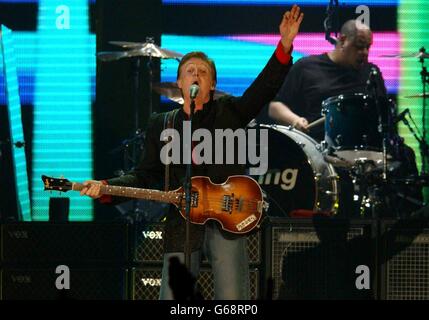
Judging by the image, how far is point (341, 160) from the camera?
352 inches

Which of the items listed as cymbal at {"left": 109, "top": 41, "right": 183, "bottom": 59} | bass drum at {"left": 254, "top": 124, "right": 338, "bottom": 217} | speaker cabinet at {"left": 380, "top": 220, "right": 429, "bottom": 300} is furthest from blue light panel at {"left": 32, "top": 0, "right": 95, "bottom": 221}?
speaker cabinet at {"left": 380, "top": 220, "right": 429, "bottom": 300}

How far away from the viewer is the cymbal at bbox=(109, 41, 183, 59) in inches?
360

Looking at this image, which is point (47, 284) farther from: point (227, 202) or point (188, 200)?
point (188, 200)

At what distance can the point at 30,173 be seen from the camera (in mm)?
10086

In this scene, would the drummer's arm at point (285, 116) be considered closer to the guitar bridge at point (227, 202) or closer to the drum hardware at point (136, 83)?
the drum hardware at point (136, 83)

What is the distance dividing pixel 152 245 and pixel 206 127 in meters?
2.02

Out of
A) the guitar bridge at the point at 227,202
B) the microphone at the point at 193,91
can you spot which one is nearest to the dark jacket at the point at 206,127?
the guitar bridge at the point at 227,202

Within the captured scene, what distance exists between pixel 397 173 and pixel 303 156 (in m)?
1.11

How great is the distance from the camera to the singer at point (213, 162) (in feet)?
16.4

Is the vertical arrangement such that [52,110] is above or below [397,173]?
above

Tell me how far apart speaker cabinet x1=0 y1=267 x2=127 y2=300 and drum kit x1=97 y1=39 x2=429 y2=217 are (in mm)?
2125

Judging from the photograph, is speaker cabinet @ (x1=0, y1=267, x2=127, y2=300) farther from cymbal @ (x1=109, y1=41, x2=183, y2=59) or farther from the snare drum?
the snare drum
